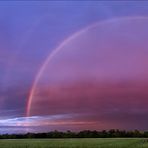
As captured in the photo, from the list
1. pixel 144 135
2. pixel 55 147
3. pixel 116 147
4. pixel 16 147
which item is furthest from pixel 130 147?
pixel 144 135

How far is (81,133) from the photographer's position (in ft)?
414

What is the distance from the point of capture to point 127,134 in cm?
12594

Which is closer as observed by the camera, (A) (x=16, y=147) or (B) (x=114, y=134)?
(A) (x=16, y=147)

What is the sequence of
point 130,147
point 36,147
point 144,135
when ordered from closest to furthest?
1. point 130,147
2. point 36,147
3. point 144,135

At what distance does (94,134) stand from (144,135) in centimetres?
1661

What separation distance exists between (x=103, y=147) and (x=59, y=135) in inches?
2228

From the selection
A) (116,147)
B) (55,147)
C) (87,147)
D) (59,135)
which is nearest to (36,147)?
(55,147)

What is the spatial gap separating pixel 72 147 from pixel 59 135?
54.2m

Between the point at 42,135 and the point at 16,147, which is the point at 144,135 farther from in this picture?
the point at 16,147

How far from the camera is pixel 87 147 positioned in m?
71.1

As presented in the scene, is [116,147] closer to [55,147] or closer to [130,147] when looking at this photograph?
[130,147]

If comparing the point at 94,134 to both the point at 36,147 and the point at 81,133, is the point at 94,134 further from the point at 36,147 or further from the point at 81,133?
the point at 36,147

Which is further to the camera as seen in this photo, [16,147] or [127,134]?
[127,134]

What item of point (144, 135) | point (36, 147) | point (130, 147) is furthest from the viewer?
point (144, 135)
